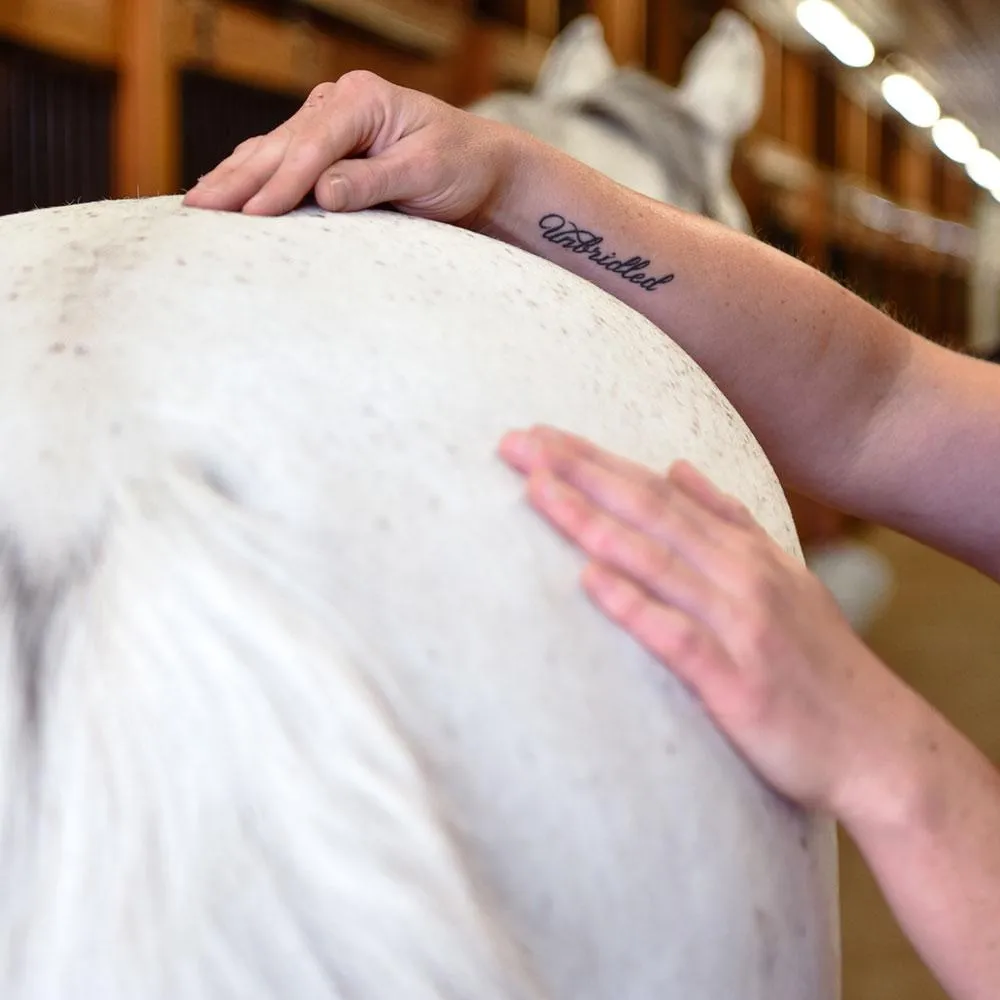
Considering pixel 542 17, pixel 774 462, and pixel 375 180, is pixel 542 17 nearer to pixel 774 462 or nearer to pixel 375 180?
pixel 774 462

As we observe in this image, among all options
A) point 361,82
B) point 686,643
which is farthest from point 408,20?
point 686,643

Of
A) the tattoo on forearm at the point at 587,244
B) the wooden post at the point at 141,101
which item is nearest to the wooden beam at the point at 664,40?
the wooden post at the point at 141,101

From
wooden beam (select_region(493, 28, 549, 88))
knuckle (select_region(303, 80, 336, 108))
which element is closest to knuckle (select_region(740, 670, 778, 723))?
knuckle (select_region(303, 80, 336, 108))

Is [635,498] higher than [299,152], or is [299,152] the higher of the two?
[299,152]

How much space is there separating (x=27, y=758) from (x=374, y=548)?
12 cm

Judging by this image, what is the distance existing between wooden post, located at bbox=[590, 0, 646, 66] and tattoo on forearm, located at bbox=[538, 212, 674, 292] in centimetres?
226

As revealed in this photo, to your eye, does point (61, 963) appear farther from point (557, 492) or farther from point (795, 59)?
point (795, 59)

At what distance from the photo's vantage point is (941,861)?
43 centimetres

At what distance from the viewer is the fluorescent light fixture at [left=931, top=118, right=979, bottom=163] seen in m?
6.32

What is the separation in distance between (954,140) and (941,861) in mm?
7111

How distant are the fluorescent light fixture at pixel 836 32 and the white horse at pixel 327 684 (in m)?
3.97

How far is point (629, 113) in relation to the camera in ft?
5.81

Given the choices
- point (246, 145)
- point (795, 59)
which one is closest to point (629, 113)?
point (246, 145)

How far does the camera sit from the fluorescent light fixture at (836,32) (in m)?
3.90
